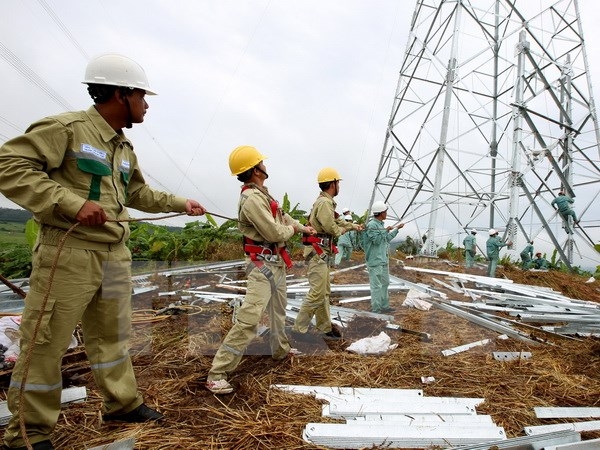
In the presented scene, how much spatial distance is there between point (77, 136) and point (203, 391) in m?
2.19

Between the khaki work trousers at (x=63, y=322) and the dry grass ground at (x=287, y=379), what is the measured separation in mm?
363

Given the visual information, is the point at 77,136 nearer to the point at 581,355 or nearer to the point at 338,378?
the point at 338,378

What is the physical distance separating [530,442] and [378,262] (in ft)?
14.5

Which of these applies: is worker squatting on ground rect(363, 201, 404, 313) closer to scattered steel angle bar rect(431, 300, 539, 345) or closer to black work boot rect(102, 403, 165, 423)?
scattered steel angle bar rect(431, 300, 539, 345)

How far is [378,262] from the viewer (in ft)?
22.1

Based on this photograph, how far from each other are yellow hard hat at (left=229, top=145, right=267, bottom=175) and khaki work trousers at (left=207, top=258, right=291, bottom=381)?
33.4 inches

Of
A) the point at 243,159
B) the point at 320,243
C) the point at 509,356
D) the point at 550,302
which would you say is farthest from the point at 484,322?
the point at 243,159

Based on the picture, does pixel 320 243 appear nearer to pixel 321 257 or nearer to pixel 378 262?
pixel 321 257

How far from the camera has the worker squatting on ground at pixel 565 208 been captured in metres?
13.1

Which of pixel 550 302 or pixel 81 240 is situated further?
pixel 550 302

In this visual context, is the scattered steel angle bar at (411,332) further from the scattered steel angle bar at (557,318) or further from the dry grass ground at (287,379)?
the scattered steel angle bar at (557,318)

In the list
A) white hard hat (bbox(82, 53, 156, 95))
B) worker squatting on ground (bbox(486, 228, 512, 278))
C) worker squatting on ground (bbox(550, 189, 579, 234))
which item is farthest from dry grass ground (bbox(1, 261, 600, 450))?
worker squatting on ground (bbox(550, 189, 579, 234))

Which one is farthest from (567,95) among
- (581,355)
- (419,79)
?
(581,355)

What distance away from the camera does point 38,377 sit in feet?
6.98
